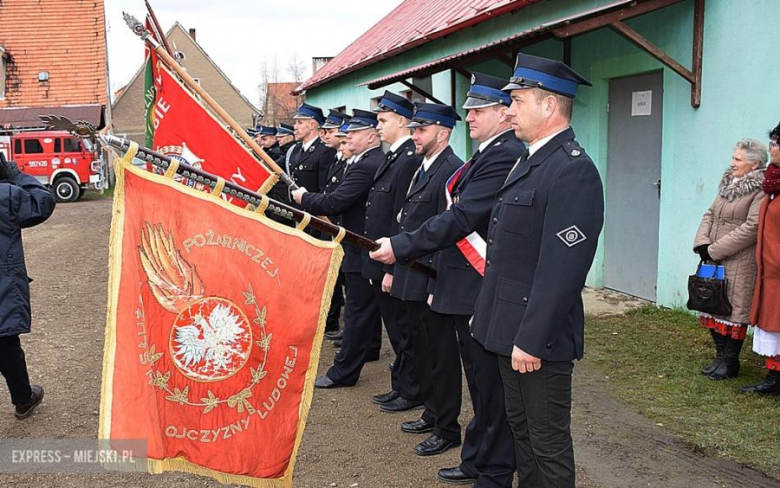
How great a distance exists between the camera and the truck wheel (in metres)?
25.4

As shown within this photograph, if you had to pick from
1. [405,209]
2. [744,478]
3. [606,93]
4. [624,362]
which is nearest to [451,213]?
[405,209]

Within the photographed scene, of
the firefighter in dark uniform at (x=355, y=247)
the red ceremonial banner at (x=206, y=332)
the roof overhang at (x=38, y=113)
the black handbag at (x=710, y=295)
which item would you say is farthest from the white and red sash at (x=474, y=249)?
the roof overhang at (x=38, y=113)

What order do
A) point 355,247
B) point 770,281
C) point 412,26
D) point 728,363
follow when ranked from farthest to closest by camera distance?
point 412,26 < point 355,247 < point 728,363 < point 770,281

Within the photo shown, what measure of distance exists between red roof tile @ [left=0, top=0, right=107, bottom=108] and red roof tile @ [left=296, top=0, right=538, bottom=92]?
12.9 m

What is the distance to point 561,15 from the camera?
8812 millimetres

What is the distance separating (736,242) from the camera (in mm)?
5094

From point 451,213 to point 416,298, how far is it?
81 centimetres

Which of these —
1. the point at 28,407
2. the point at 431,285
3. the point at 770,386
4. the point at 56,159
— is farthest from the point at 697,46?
the point at 56,159

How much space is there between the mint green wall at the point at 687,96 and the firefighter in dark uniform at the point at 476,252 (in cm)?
340

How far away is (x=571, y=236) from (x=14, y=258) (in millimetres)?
3675

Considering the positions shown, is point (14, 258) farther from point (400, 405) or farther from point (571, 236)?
point (571, 236)

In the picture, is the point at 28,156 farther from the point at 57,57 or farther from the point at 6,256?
the point at 6,256

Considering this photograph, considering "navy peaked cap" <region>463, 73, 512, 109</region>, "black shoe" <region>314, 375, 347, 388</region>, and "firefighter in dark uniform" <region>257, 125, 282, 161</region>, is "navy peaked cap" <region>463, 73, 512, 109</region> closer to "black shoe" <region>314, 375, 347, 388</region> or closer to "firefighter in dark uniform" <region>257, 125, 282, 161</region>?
"black shoe" <region>314, 375, 347, 388</region>

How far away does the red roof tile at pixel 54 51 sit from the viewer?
30.3 metres
